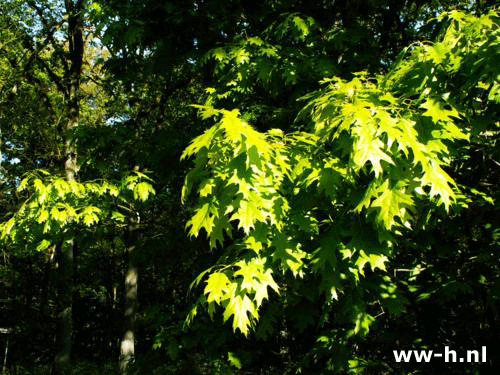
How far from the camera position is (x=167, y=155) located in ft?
19.2

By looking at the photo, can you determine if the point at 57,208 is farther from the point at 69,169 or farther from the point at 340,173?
the point at 69,169

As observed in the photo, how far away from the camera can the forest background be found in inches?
103

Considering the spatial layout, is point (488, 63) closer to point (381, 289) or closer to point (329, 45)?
point (381, 289)

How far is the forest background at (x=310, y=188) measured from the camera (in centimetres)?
262

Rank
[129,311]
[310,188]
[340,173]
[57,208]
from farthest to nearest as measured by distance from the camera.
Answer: [129,311] → [57,208] → [310,188] → [340,173]

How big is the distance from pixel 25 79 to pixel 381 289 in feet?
42.5

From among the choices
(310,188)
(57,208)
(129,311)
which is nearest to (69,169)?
(129,311)

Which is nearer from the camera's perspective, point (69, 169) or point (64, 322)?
point (64, 322)

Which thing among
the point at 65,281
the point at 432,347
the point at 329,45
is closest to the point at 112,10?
the point at 329,45

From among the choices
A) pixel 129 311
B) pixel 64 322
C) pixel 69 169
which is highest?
pixel 69 169

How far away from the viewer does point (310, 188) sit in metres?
2.98

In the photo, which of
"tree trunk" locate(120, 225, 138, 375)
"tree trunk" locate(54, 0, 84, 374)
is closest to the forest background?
"tree trunk" locate(120, 225, 138, 375)

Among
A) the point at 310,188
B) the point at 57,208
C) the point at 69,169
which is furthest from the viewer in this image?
the point at 69,169

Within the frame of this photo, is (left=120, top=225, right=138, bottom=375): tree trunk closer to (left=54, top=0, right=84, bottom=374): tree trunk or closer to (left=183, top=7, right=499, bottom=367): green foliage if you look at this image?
(left=54, top=0, right=84, bottom=374): tree trunk
